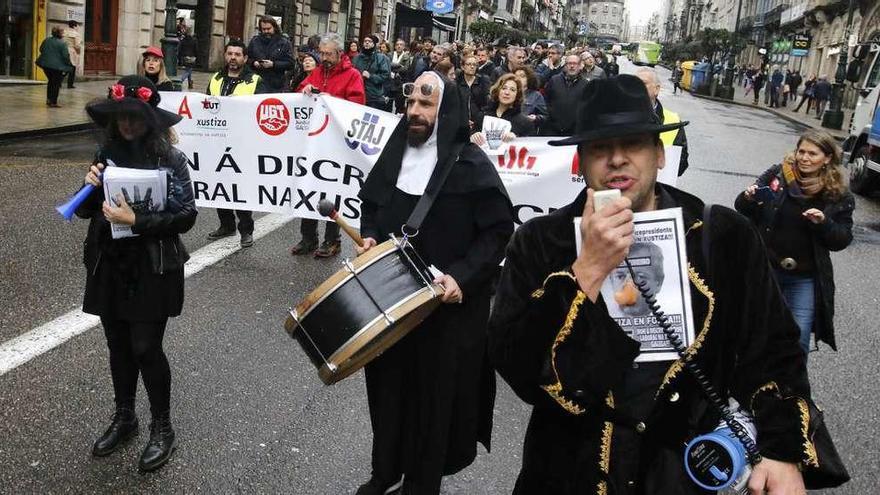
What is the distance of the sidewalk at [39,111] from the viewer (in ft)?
45.1

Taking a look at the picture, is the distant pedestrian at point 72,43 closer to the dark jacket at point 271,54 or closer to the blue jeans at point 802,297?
the dark jacket at point 271,54

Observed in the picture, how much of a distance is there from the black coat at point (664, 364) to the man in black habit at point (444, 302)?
1.37 metres

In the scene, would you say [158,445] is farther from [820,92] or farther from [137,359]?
[820,92]

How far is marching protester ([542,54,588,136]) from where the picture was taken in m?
8.93

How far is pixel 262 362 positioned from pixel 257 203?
8.96ft

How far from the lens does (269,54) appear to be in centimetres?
988

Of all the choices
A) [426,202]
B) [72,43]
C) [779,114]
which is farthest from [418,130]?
[779,114]

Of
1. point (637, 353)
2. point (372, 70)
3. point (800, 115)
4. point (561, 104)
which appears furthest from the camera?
point (800, 115)

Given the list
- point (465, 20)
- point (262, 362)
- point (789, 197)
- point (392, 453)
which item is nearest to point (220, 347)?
point (262, 362)

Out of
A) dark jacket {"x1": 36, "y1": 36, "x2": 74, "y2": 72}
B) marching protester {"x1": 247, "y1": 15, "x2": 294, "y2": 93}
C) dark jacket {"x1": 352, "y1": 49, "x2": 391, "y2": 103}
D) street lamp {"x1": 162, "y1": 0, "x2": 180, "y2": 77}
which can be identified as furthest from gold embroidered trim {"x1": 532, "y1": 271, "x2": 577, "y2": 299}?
dark jacket {"x1": 36, "y1": 36, "x2": 74, "y2": 72}

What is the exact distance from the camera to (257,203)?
7.71 m

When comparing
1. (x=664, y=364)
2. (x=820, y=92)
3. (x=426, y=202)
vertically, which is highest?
(x=820, y=92)

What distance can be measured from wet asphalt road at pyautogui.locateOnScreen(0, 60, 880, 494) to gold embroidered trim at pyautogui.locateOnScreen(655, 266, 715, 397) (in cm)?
211

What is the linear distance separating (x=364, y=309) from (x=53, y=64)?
53.1 ft
